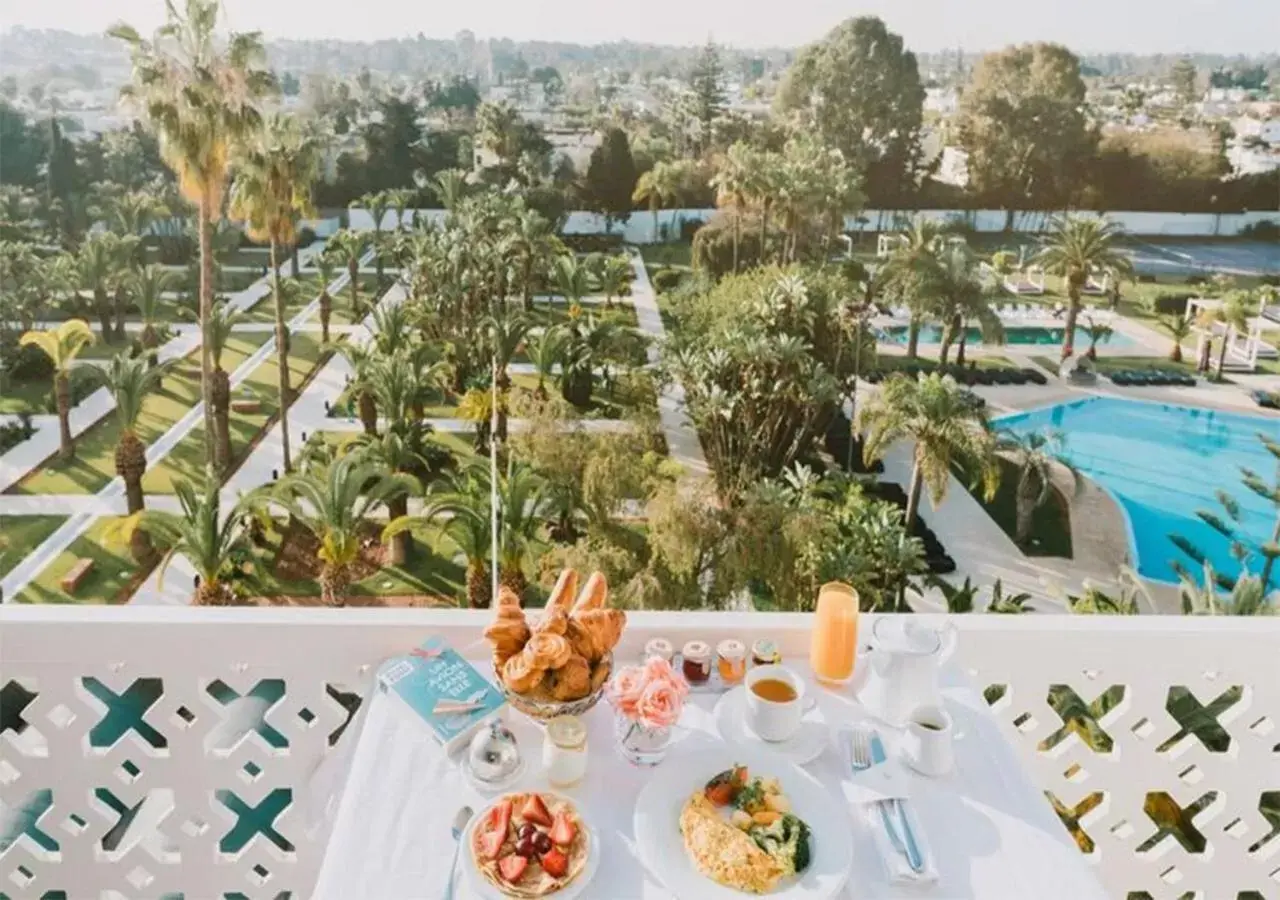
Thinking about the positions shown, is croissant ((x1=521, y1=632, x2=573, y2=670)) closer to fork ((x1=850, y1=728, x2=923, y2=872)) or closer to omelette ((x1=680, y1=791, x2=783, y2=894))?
omelette ((x1=680, y1=791, x2=783, y2=894))

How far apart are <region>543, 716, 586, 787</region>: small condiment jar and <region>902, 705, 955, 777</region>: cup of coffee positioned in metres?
0.29

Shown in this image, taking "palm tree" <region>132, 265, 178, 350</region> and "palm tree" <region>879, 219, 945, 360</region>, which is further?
"palm tree" <region>879, 219, 945, 360</region>

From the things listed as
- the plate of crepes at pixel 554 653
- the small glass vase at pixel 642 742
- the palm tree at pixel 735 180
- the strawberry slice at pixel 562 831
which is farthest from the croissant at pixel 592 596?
the palm tree at pixel 735 180

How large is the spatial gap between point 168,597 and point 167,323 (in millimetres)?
3606

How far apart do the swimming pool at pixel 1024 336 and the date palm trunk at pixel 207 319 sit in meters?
A: 6.99

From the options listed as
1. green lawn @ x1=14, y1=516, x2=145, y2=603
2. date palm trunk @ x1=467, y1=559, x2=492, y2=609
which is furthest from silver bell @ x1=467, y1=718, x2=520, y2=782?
green lawn @ x1=14, y1=516, x2=145, y2=603

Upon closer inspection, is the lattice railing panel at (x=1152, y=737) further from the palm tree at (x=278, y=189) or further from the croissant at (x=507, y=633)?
the palm tree at (x=278, y=189)

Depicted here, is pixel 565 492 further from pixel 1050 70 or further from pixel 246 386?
pixel 1050 70

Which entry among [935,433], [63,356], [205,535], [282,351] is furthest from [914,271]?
[63,356]

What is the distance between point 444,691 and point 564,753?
0.16m

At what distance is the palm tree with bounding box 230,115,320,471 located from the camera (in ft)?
33.3

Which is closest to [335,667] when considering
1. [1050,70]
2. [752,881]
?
[752,881]

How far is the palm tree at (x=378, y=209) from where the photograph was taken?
449 inches

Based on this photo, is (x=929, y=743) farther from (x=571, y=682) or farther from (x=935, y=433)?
(x=935, y=433)
